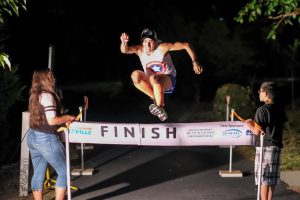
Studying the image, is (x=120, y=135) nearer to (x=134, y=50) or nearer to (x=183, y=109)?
(x=134, y=50)

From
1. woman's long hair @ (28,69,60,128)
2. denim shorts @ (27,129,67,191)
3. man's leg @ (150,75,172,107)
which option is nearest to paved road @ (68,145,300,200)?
denim shorts @ (27,129,67,191)

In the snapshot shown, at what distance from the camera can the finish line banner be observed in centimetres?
729

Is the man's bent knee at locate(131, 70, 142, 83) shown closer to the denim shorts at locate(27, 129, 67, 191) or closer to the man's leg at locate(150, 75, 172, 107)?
the man's leg at locate(150, 75, 172, 107)

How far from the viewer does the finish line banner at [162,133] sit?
23.9ft

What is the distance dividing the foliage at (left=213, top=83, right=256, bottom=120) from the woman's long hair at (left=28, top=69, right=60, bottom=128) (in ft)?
33.1

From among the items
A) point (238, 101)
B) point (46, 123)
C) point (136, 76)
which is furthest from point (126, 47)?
point (238, 101)

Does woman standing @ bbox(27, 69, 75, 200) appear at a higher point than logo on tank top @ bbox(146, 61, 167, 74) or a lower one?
lower

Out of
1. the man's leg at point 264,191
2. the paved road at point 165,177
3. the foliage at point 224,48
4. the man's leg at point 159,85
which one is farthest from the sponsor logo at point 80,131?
the foliage at point 224,48

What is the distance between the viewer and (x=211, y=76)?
93.8 feet

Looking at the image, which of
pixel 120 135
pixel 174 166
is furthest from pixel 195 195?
pixel 174 166

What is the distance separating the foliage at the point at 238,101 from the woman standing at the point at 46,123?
9.86 meters

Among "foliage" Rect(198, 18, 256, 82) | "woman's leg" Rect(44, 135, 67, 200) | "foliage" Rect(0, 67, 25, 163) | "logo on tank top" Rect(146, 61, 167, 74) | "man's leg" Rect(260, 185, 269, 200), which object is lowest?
"man's leg" Rect(260, 185, 269, 200)

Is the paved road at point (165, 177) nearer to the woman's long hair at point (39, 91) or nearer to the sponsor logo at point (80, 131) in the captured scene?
the sponsor logo at point (80, 131)

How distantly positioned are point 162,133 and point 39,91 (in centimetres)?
185
